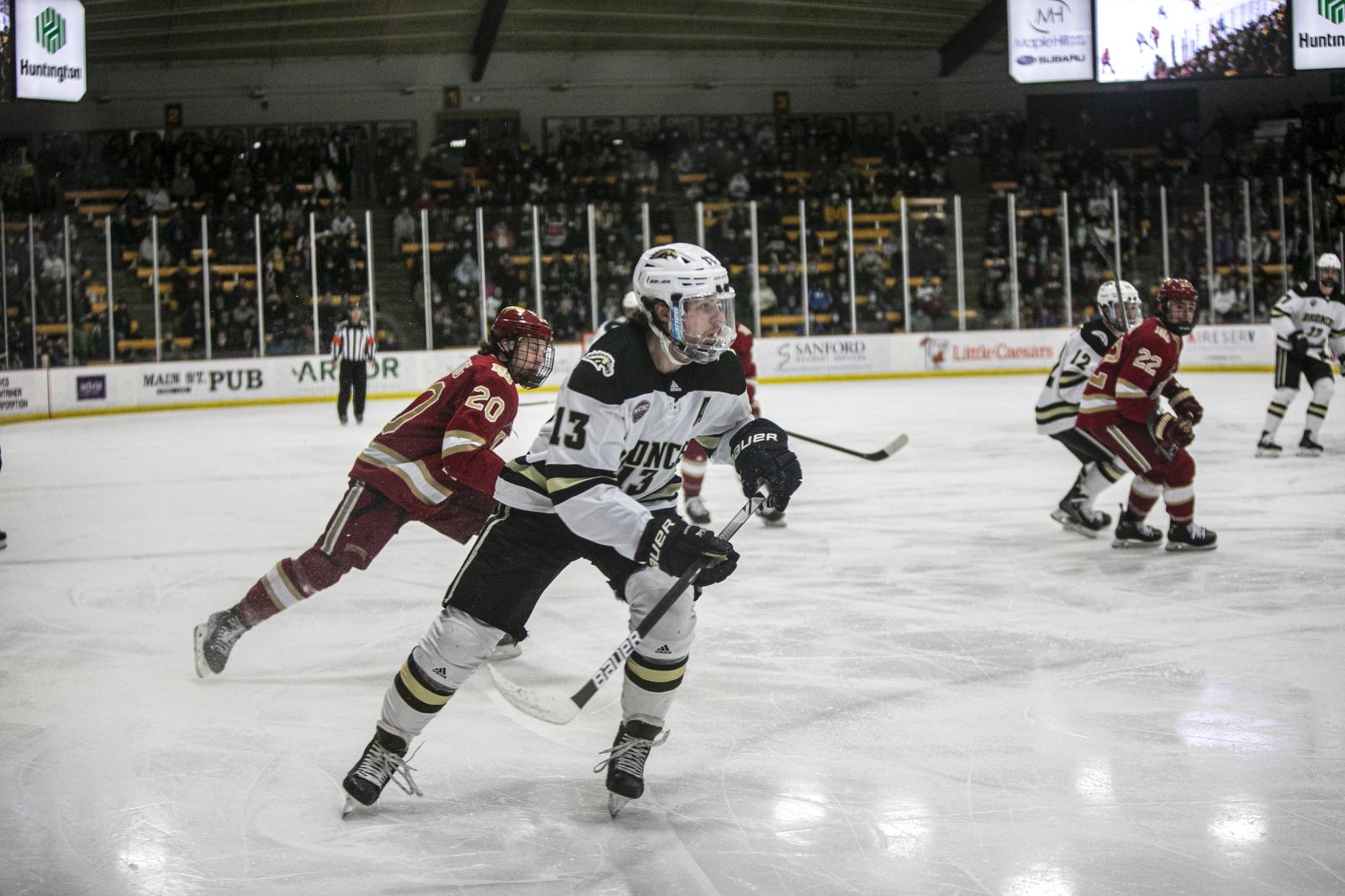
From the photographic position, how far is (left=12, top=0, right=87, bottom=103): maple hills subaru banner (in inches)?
471

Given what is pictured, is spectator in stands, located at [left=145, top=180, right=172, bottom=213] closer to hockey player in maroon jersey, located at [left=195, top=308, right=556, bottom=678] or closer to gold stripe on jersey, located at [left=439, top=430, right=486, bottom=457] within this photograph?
hockey player in maroon jersey, located at [left=195, top=308, right=556, bottom=678]

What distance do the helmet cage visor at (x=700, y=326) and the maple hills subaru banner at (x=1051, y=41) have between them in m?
12.4

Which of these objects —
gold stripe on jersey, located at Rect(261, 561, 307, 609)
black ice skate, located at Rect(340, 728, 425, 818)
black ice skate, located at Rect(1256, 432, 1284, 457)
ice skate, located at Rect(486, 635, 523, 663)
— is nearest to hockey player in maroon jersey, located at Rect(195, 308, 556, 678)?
gold stripe on jersey, located at Rect(261, 561, 307, 609)

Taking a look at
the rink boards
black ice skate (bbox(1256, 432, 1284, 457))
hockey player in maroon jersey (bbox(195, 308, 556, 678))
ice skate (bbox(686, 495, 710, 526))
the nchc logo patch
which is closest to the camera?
hockey player in maroon jersey (bbox(195, 308, 556, 678))

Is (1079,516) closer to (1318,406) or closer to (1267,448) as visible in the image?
(1267,448)

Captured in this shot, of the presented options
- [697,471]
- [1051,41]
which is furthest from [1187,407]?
[1051,41]

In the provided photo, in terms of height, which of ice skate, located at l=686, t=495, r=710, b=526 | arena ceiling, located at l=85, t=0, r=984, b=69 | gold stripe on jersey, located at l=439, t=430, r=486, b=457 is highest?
arena ceiling, located at l=85, t=0, r=984, b=69

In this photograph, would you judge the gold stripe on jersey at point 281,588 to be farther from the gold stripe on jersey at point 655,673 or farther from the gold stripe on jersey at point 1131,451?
the gold stripe on jersey at point 1131,451

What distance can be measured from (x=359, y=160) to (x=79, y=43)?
8.00 m

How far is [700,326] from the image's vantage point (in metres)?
2.45

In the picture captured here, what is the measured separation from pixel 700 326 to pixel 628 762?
924 mm

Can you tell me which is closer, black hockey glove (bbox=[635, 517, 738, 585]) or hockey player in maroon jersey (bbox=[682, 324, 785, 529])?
black hockey glove (bbox=[635, 517, 738, 585])

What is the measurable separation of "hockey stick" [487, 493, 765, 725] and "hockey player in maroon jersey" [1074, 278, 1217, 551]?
3034mm

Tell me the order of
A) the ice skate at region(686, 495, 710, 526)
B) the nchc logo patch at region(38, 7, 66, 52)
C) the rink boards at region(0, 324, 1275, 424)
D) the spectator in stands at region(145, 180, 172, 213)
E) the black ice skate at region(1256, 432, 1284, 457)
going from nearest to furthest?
1. the ice skate at region(686, 495, 710, 526)
2. the black ice skate at region(1256, 432, 1284, 457)
3. the nchc logo patch at region(38, 7, 66, 52)
4. the rink boards at region(0, 324, 1275, 424)
5. the spectator in stands at region(145, 180, 172, 213)
